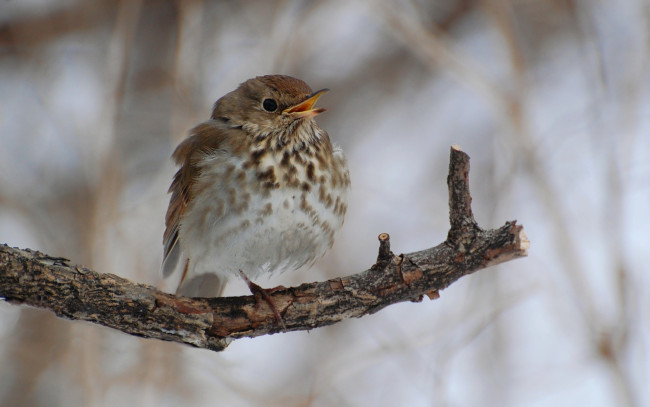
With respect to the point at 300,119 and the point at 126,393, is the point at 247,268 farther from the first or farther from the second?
the point at 126,393

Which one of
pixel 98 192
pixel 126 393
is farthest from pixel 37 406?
pixel 98 192

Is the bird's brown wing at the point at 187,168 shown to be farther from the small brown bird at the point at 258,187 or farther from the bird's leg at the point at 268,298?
the bird's leg at the point at 268,298

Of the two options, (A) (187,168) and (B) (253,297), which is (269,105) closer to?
(A) (187,168)

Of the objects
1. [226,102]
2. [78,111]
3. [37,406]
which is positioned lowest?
[37,406]

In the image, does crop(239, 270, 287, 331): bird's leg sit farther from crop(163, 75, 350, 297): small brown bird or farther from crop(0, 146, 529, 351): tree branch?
crop(163, 75, 350, 297): small brown bird

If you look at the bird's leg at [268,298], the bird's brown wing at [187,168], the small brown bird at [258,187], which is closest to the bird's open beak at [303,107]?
the small brown bird at [258,187]
